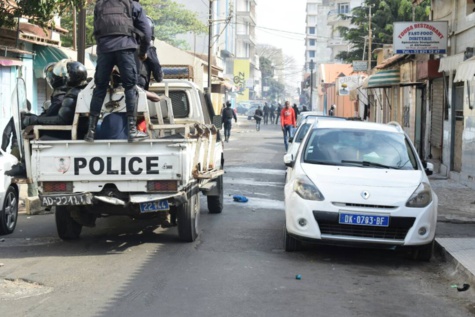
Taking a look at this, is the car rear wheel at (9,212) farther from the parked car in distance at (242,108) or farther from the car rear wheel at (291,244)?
the parked car in distance at (242,108)

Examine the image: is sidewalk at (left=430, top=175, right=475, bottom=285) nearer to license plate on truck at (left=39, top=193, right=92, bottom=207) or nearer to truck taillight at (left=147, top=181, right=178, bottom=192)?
truck taillight at (left=147, top=181, right=178, bottom=192)

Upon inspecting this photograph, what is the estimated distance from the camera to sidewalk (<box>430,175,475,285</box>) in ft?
28.0

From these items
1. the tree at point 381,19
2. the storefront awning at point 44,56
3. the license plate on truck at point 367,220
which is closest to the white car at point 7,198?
the license plate on truck at point 367,220

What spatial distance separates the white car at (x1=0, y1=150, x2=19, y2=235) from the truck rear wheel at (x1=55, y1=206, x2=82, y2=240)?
2.88 ft

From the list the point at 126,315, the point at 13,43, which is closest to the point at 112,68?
the point at 126,315

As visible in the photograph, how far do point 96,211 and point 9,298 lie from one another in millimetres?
2616

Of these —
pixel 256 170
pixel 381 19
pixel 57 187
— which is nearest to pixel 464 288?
pixel 57 187

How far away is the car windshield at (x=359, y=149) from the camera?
9.51 meters

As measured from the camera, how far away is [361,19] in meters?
52.5

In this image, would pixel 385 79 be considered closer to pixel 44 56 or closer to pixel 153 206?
pixel 44 56

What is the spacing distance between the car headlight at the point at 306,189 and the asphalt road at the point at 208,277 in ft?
2.49

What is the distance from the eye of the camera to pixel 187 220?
31.1 ft

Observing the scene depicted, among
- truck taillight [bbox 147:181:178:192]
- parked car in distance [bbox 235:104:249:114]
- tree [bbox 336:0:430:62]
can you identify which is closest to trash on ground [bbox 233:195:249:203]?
truck taillight [bbox 147:181:178:192]

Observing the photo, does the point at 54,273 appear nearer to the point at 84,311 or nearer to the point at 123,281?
the point at 123,281
